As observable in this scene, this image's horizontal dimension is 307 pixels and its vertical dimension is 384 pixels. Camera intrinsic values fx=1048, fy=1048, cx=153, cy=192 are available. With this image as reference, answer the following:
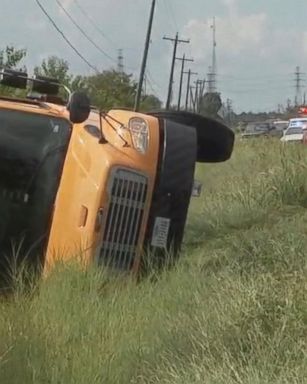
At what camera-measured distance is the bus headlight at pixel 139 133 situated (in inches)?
304

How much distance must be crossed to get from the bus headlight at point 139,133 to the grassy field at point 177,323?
0.93m

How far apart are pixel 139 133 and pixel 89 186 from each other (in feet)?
2.13

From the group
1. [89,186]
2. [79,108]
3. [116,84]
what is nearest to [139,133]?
[79,108]

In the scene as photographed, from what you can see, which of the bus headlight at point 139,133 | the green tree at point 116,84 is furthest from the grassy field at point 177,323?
the green tree at point 116,84

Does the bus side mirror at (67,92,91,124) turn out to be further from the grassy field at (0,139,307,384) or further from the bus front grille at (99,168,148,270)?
the grassy field at (0,139,307,384)

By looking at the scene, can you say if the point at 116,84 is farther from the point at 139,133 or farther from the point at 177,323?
the point at 177,323

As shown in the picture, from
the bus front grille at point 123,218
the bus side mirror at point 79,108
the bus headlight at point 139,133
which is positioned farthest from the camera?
the bus headlight at point 139,133

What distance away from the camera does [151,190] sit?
7.61m

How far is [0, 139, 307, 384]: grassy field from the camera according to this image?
5199mm

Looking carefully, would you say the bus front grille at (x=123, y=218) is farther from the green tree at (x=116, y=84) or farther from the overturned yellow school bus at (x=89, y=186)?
the green tree at (x=116, y=84)

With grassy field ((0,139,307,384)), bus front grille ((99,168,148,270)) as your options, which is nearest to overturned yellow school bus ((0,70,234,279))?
bus front grille ((99,168,148,270))

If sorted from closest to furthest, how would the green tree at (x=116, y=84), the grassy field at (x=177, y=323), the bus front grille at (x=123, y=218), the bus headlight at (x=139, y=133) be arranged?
the grassy field at (x=177, y=323)
the bus front grille at (x=123, y=218)
the bus headlight at (x=139, y=133)
the green tree at (x=116, y=84)

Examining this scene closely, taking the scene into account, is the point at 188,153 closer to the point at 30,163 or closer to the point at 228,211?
the point at 30,163

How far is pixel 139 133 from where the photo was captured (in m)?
7.85
